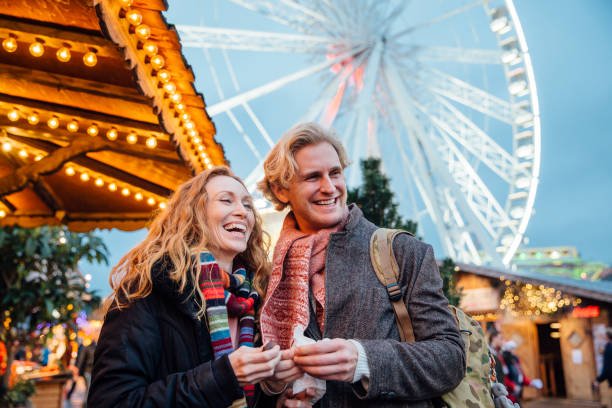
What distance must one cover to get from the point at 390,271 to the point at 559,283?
1174 centimetres

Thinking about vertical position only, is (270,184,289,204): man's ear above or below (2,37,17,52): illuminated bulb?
below

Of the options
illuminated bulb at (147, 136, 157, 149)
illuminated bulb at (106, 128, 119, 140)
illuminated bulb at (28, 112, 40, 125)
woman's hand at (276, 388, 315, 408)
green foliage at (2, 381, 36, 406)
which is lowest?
green foliage at (2, 381, 36, 406)

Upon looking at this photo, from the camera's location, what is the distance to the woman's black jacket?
4.25 ft

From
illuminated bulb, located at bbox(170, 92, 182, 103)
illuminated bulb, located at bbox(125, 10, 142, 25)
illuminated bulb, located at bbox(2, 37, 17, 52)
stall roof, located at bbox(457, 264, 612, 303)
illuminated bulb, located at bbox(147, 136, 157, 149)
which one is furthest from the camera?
stall roof, located at bbox(457, 264, 612, 303)

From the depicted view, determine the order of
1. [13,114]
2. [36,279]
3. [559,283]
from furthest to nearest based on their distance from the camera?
[559,283] → [36,279] → [13,114]

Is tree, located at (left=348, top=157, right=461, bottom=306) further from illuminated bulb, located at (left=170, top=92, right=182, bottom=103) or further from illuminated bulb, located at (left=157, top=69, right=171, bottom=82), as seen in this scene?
illuminated bulb, located at (left=157, top=69, right=171, bottom=82)

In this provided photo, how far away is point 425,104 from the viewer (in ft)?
41.1

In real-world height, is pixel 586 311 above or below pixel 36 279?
below

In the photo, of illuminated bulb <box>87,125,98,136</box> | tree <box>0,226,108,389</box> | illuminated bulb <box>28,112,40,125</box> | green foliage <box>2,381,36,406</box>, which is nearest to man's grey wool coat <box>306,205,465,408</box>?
illuminated bulb <box>87,125,98,136</box>

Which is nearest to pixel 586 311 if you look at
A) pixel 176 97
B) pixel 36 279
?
pixel 36 279

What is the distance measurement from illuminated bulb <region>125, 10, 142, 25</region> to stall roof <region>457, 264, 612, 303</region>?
37.9 feet

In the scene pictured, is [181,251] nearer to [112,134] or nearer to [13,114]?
[112,134]

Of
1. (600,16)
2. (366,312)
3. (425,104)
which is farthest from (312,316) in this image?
(600,16)

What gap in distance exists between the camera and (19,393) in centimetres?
607
